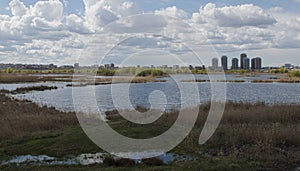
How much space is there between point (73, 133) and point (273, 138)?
9303mm

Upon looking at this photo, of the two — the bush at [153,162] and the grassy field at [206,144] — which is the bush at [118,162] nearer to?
the grassy field at [206,144]

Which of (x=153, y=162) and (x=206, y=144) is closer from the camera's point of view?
(x=153, y=162)

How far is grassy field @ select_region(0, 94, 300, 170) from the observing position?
10.4 m

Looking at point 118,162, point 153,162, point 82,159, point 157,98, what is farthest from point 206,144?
point 157,98

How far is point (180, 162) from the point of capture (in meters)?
10.8

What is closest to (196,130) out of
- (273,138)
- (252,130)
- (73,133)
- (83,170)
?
(252,130)

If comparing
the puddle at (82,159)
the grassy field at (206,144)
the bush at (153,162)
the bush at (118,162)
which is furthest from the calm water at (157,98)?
the bush at (118,162)

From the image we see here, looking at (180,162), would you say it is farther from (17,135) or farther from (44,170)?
(17,135)

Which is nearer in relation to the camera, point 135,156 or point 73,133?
point 135,156

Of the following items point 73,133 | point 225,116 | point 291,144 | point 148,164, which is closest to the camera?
point 148,164

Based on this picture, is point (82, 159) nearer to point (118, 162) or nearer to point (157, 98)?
point (118, 162)

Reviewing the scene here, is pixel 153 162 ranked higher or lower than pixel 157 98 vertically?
higher

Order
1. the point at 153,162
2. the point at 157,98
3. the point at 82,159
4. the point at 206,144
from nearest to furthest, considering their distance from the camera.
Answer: the point at 153,162 < the point at 82,159 < the point at 206,144 < the point at 157,98

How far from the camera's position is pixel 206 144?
13.3 metres
